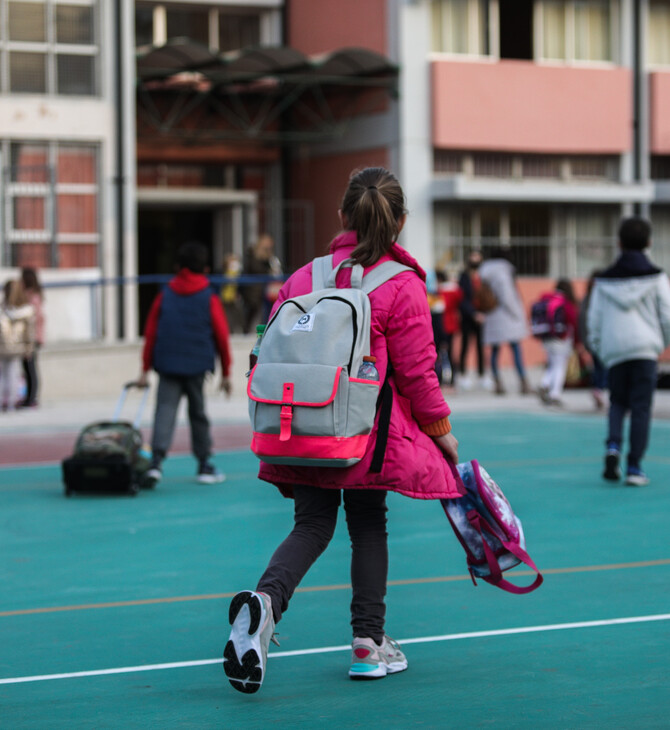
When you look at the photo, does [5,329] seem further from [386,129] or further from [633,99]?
[633,99]

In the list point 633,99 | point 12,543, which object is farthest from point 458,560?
point 633,99

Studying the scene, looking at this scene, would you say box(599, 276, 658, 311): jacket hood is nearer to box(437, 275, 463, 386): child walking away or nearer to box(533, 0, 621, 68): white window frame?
box(437, 275, 463, 386): child walking away

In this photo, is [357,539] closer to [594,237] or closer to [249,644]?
[249,644]

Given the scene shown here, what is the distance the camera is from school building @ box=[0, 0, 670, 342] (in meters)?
24.4

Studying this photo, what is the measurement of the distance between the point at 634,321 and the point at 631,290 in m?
0.23

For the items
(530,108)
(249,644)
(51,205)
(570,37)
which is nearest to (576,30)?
(570,37)

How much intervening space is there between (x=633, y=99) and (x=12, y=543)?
75.6ft

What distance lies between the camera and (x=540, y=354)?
28312mm

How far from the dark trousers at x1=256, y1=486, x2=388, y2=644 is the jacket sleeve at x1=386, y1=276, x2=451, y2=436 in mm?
372

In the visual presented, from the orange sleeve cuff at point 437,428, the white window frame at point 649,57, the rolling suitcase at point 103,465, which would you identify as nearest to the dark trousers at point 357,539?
the orange sleeve cuff at point 437,428

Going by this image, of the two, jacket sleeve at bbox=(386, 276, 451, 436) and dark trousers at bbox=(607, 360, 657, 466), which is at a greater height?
jacket sleeve at bbox=(386, 276, 451, 436)

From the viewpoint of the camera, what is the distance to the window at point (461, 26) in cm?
2766

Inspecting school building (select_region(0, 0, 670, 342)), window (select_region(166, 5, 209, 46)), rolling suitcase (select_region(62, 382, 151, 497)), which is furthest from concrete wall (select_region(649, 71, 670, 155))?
rolling suitcase (select_region(62, 382, 151, 497))

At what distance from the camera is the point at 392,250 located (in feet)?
17.1
